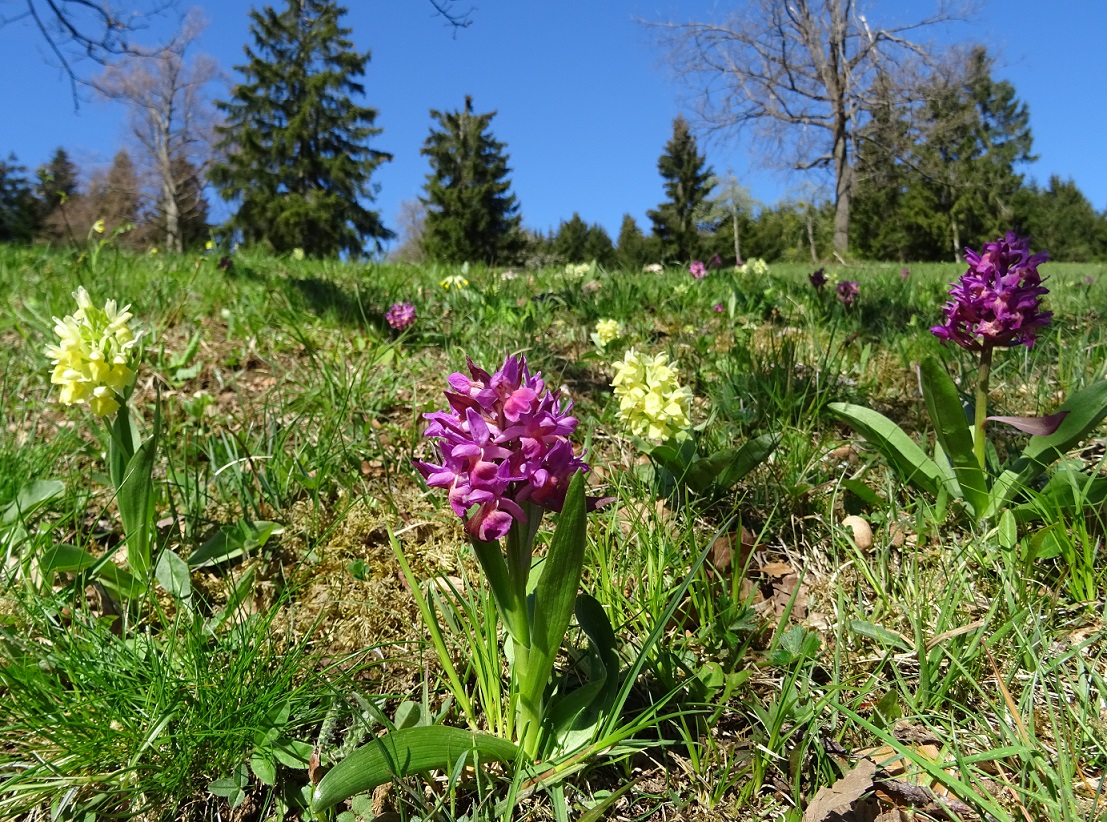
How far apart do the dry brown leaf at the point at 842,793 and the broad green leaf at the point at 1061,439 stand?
3.02 ft

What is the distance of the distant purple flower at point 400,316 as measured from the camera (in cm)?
310

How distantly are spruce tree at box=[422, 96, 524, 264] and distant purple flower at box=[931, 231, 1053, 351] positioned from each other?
35.4 m

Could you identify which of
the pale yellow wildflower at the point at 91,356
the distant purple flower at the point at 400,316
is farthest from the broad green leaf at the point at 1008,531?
the distant purple flower at the point at 400,316

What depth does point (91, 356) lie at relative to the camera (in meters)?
1.55

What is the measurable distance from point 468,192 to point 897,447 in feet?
125

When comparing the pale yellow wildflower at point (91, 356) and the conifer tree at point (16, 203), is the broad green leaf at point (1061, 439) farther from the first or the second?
the conifer tree at point (16, 203)

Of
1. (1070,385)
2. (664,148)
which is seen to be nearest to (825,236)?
(664,148)

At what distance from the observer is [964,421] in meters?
1.79

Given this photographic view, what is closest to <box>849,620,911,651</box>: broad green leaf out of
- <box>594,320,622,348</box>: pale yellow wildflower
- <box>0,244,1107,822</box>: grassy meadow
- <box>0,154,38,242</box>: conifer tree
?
<box>0,244,1107,822</box>: grassy meadow

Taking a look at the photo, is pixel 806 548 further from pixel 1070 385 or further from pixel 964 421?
pixel 1070 385

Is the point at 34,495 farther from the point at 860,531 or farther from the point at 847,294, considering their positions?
the point at 847,294

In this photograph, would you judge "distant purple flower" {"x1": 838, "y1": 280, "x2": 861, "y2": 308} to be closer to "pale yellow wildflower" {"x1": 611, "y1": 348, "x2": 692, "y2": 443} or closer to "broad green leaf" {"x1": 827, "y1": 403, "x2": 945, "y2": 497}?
"broad green leaf" {"x1": 827, "y1": 403, "x2": 945, "y2": 497}

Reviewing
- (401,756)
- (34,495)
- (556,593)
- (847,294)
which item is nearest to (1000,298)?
(556,593)

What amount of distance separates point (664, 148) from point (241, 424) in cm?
5783
